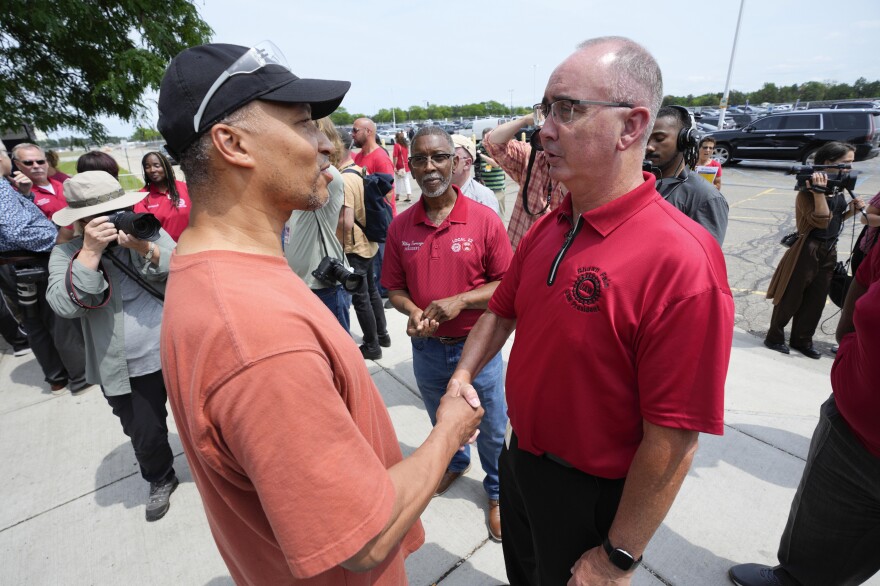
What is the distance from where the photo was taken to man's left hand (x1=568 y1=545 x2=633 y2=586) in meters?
1.28

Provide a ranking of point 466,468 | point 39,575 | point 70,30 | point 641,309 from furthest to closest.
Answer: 1. point 70,30
2. point 466,468
3. point 39,575
4. point 641,309

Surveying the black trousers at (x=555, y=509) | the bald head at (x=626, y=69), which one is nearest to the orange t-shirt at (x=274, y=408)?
the black trousers at (x=555, y=509)

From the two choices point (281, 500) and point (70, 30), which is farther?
point (70, 30)

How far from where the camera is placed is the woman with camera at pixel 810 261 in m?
4.25

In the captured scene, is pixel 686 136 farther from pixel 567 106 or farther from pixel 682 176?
pixel 567 106

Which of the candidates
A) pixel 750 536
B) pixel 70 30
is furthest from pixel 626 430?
pixel 70 30

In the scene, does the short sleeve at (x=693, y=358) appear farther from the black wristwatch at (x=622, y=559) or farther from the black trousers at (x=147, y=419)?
the black trousers at (x=147, y=419)

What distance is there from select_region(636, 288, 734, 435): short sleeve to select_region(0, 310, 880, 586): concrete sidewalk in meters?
1.65

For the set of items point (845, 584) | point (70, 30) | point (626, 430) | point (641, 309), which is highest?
point (70, 30)

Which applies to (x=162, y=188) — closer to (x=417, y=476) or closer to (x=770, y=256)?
(x=417, y=476)

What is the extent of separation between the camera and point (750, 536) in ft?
8.14

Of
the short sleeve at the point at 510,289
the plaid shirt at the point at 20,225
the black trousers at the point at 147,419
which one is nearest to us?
the short sleeve at the point at 510,289

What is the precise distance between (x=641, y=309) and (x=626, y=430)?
1.27ft

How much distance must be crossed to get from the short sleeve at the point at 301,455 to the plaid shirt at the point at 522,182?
313cm
